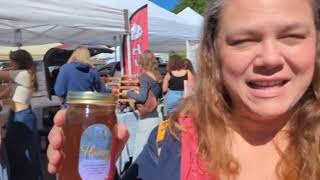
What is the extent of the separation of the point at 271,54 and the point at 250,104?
0.38ft

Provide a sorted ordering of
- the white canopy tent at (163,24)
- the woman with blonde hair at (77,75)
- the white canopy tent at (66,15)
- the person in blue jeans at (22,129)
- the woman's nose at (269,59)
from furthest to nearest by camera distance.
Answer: the white canopy tent at (163,24) → the woman with blonde hair at (77,75) → the white canopy tent at (66,15) → the person in blue jeans at (22,129) → the woman's nose at (269,59)

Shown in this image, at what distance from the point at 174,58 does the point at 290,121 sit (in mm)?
6101

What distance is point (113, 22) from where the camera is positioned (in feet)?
21.6

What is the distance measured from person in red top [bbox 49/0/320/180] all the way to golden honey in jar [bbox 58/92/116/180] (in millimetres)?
64

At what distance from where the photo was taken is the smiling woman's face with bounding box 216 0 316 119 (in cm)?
100

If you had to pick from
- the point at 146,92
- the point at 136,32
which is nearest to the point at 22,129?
the point at 146,92

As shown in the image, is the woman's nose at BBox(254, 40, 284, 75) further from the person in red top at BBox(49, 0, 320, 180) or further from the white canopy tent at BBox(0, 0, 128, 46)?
the white canopy tent at BBox(0, 0, 128, 46)

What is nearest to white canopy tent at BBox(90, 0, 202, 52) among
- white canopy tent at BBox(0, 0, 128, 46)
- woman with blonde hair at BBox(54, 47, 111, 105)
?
white canopy tent at BBox(0, 0, 128, 46)

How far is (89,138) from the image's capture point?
1.01 m

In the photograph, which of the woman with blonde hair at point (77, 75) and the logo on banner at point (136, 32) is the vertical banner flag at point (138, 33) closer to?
the logo on banner at point (136, 32)

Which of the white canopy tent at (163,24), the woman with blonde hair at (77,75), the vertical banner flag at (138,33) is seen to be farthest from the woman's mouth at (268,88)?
the white canopy tent at (163,24)

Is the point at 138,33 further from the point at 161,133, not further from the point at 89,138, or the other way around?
the point at 89,138

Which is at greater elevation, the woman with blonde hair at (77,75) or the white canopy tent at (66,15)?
the white canopy tent at (66,15)

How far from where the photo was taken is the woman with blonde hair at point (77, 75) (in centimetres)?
584
